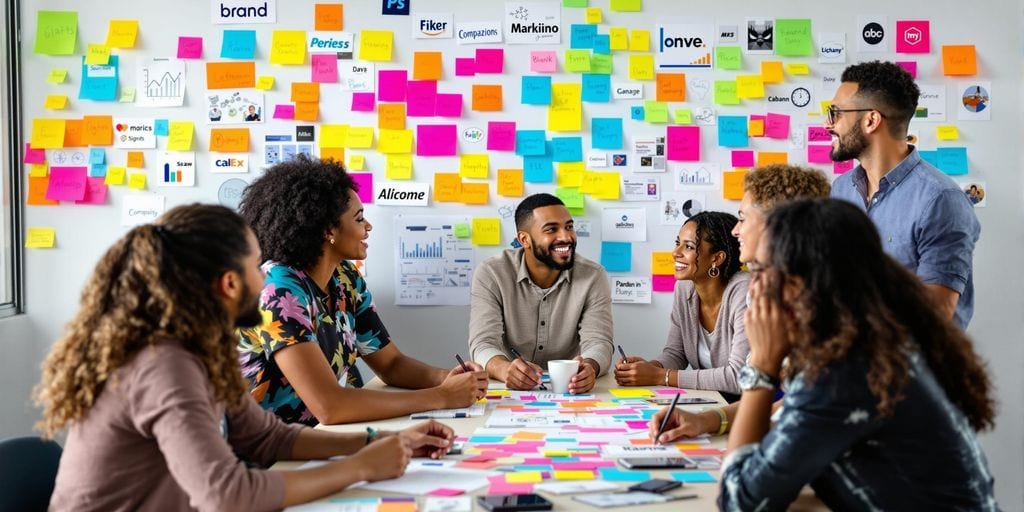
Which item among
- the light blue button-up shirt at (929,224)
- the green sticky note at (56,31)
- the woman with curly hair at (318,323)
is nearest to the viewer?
the woman with curly hair at (318,323)

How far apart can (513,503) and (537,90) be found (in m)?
2.29

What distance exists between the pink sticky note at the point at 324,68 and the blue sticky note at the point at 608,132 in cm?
100

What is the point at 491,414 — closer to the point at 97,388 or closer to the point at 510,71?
the point at 97,388

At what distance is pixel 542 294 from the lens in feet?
10.8

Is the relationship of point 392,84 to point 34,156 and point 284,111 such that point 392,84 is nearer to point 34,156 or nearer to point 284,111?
point 284,111

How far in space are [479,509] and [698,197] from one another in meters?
2.26

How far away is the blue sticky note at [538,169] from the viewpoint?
3.52 metres

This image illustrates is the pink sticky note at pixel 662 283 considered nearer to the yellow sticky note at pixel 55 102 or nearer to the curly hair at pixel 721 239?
the curly hair at pixel 721 239

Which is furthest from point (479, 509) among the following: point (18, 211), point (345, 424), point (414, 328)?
point (18, 211)

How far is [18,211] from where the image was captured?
357 cm

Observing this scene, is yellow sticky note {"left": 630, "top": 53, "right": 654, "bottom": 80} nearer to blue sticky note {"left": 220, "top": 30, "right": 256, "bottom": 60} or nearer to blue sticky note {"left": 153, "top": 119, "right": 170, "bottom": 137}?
blue sticky note {"left": 220, "top": 30, "right": 256, "bottom": 60}

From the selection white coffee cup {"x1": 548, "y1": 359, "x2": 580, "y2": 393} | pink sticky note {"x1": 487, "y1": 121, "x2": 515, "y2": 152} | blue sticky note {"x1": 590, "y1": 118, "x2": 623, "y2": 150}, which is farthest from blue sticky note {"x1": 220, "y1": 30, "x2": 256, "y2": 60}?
white coffee cup {"x1": 548, "y1": 359, "x2": 580, "y2": 393}

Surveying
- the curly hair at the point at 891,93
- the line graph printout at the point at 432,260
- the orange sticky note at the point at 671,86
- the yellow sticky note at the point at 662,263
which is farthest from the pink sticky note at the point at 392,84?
the curly hair at the point at 891,93

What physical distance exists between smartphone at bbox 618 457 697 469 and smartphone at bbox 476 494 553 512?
0.87ft
